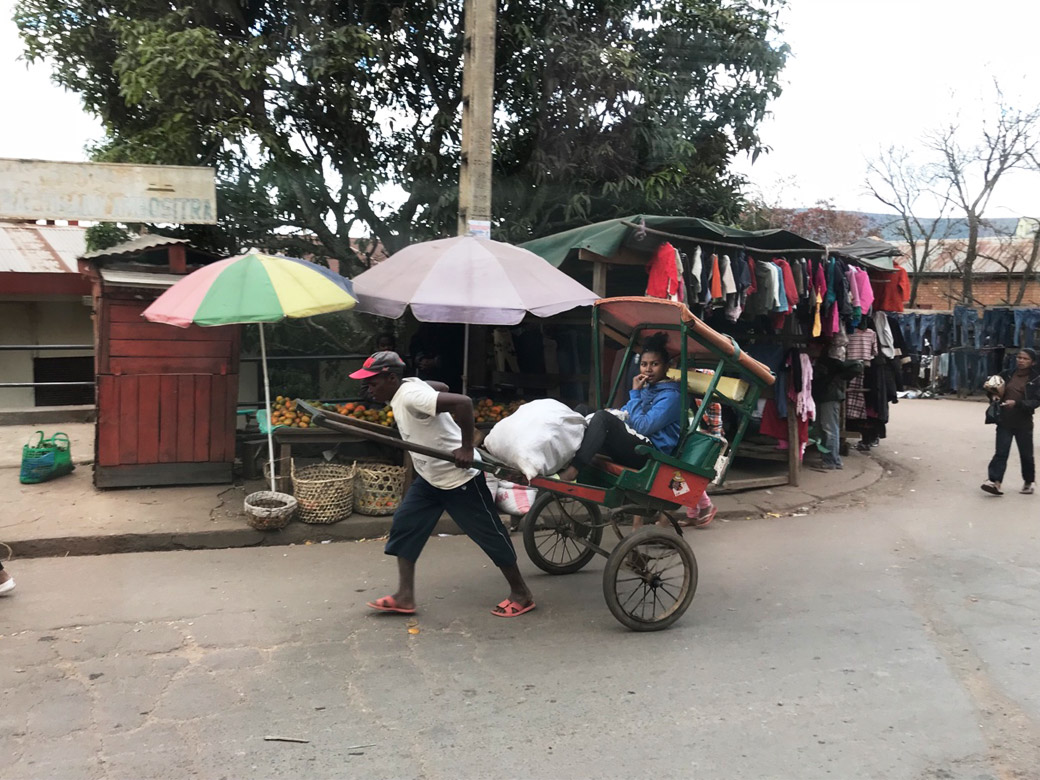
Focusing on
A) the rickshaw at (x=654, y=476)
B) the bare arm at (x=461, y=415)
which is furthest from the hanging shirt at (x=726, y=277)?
the bare arm at (x=461, y=415)

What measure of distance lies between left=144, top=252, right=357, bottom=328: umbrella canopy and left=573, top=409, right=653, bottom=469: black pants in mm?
2470

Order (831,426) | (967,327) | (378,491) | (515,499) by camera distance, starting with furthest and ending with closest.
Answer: (967,327) < (831,426) < (378,491) < (515,499)

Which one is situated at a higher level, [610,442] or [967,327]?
[967,327]

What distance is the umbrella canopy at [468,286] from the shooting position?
5.77 metres

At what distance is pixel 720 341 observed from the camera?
14.2 ft

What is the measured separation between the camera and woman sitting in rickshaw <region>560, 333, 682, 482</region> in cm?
440

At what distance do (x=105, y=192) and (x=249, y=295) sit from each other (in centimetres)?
237

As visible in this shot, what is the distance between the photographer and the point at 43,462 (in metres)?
6.98

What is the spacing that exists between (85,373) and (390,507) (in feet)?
34.9

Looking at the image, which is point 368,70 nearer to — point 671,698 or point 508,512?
point 508,512

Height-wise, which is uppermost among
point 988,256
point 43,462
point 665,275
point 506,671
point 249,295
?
point 988,256

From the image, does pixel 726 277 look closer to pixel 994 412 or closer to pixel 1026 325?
pixel 994 412

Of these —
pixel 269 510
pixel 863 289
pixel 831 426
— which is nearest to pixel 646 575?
pixel 269 510

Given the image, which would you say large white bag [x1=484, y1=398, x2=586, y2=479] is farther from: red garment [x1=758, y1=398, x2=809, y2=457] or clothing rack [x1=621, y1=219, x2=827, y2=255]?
red garment [x1=758, y1=398, x2=809, y2=457]
